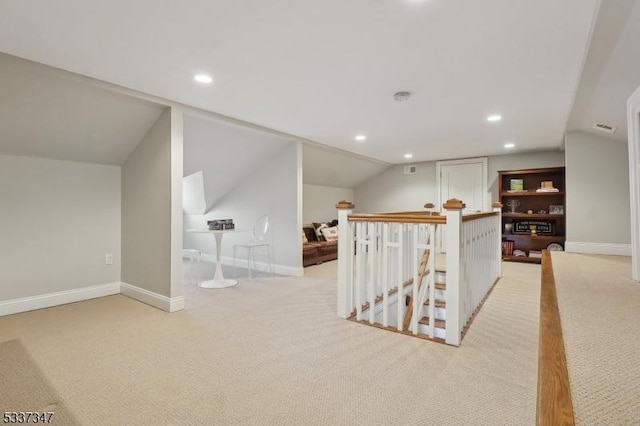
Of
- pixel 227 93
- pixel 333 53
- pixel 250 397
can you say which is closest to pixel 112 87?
pixel 227 93

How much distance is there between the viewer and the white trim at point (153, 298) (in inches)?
127

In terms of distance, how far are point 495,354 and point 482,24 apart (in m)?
2.17

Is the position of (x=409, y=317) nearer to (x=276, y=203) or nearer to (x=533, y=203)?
(x=276, y=203)

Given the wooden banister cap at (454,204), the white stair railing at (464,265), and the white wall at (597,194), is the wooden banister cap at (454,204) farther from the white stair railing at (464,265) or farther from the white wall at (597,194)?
the white wall at (597,194)

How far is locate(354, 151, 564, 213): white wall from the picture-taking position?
6137 millimetres

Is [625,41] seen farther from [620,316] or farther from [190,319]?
[190,319]

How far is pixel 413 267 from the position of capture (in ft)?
8.77

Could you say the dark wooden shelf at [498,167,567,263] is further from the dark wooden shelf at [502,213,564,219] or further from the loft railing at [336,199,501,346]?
the loft railing at [336,199,501,346]

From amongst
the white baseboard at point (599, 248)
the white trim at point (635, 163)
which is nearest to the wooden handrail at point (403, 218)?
the white trim at point (635, 163)

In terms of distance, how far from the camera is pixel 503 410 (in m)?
1.62

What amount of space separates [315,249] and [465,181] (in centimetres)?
363

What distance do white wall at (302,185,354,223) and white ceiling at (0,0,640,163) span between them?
3283 millimetres

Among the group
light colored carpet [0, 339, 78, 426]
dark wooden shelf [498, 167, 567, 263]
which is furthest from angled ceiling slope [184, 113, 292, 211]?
dark wooden shelf [498, 167, 567, 263]

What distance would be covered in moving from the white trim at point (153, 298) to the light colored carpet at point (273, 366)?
10 centimetres
